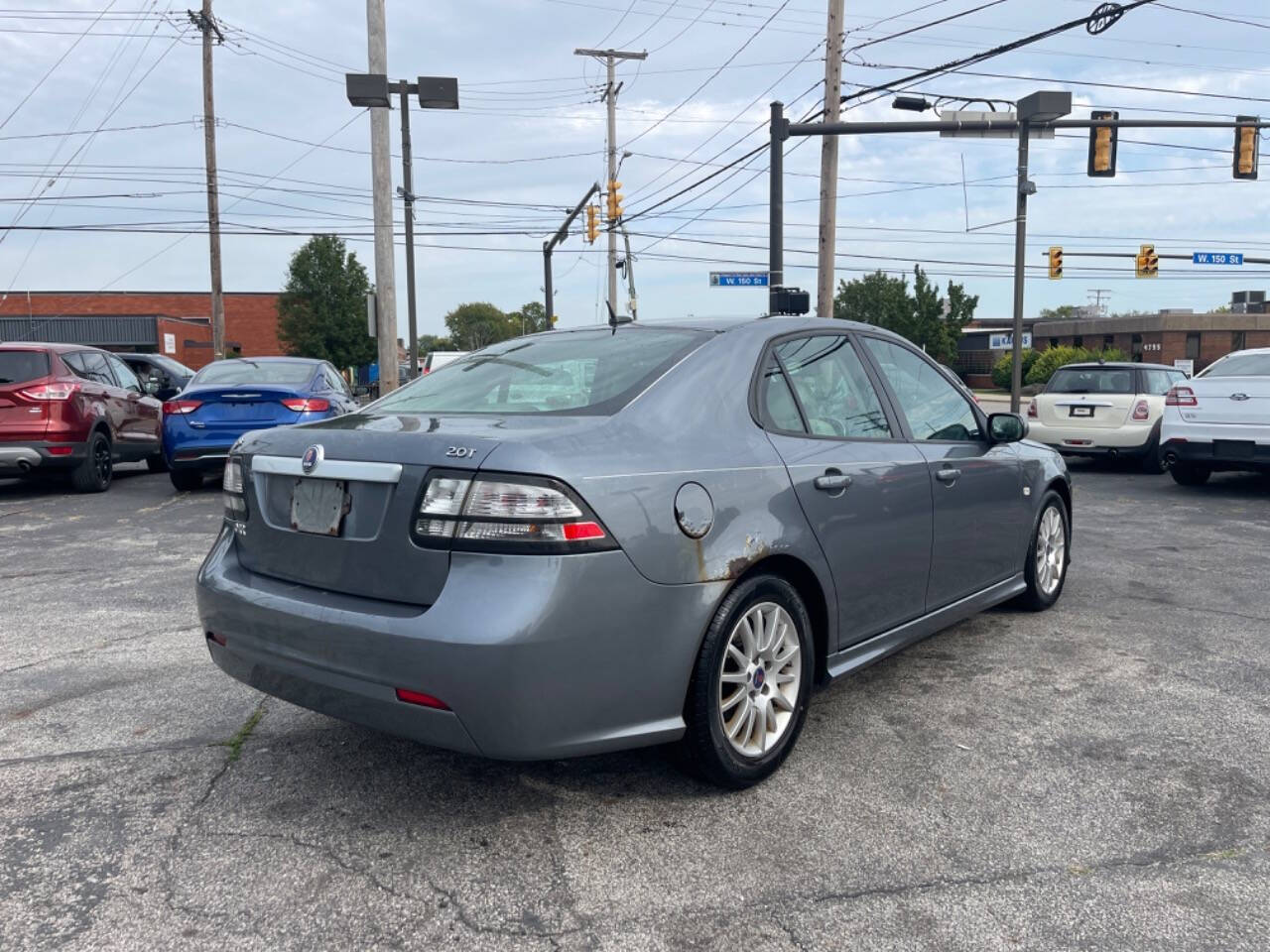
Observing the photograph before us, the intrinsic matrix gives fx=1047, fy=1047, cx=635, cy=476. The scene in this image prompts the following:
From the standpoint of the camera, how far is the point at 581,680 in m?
2.83

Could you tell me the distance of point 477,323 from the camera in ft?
411

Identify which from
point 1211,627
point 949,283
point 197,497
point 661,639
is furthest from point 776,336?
point 949,283

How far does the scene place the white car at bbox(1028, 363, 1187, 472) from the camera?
13.0 m

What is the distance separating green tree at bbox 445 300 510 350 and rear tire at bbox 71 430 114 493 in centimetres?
11021

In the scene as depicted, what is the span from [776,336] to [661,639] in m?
1.41

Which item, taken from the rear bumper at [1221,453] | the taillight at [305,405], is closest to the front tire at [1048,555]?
the rear bumper at [1221,453]

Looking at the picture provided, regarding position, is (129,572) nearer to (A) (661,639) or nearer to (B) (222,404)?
(B) (222,404)

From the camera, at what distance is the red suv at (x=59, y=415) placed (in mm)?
10414

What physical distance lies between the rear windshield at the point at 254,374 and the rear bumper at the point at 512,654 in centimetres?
824

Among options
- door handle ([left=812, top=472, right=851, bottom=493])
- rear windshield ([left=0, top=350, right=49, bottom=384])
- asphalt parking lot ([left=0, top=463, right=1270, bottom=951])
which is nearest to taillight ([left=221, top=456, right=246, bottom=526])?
asphalt parking lot ([left=0, top=463, right=1270, bottom=951])

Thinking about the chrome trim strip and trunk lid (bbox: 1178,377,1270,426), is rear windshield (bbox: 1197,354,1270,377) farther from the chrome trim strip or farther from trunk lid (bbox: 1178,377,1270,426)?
the chrome trim strip

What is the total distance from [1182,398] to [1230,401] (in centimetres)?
51

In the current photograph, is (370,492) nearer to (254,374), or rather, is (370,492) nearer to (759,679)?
(759,679)

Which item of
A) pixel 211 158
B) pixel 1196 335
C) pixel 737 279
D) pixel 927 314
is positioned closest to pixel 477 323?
pixel 927 314
